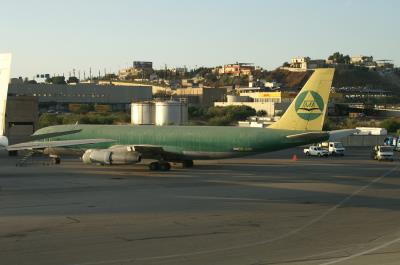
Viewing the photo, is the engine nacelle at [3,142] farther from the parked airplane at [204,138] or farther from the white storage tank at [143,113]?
the white storage tank at [143,113]

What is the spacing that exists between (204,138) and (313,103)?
8.98 m

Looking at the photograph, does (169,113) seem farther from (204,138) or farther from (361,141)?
(204,138)

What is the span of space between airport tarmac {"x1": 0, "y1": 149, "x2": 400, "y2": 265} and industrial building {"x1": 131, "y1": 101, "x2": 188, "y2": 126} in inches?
1678

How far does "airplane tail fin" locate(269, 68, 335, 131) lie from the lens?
4303 cm

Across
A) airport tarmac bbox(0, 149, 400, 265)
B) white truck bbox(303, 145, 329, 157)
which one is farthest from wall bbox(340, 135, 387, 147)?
airport tarmac bbox(0, 149, 400, 265)

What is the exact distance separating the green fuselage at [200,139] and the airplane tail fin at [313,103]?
1069 millimetres

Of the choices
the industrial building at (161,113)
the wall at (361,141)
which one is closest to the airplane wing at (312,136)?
the industrial building at (161,113)

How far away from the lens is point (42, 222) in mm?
22234

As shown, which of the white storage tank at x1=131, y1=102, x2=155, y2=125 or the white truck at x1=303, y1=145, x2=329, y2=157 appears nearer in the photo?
the white truck at x1=303, y1=145, x2=329, y2=157

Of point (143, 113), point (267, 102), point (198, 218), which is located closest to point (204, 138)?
point (198, 218)

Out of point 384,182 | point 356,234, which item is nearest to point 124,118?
point 384,182

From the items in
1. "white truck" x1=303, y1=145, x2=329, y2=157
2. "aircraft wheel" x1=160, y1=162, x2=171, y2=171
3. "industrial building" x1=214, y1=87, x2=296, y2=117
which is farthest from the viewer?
"industrial building" x1=214, y1=87, x2=296, y2=117

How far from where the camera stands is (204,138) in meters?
45.7

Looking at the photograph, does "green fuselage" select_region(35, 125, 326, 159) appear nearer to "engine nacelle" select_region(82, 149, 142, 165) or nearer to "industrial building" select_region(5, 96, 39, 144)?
"engine nacelle" select_region(82, 149, 142, 165)
